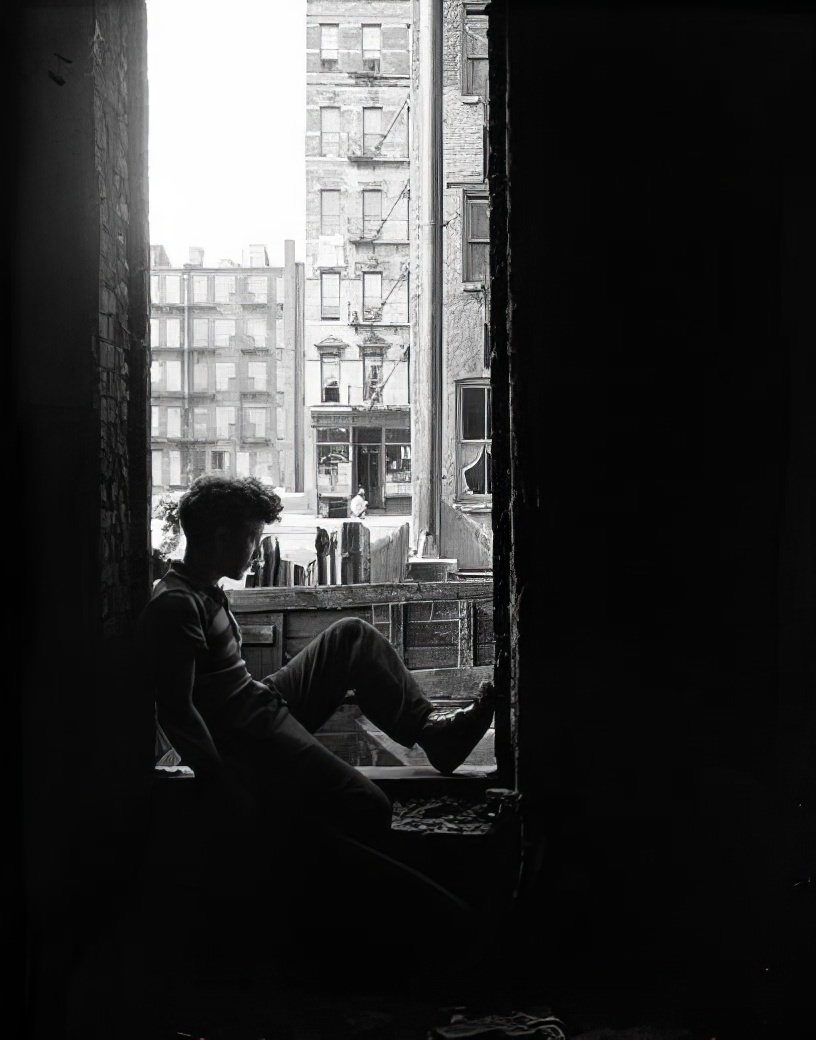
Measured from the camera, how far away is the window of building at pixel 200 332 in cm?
508

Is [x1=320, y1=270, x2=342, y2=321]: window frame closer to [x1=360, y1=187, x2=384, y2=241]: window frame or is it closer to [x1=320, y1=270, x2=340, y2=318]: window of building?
[x1=320, y1=270, x2=340, y2=318]: window of building

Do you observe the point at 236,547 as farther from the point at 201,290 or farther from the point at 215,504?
the point at 201,290

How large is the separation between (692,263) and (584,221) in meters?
0.40

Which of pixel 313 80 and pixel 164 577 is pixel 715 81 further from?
pixel 313 80

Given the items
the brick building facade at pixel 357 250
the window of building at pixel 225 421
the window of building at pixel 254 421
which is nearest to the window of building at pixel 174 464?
the window of building at pixel 225 421

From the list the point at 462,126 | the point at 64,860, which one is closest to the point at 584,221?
the point at 64,860

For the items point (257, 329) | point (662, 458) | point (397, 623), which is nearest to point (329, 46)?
point (257, 329)

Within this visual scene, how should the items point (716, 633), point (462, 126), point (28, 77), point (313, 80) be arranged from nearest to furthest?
point (28, 77)
point (716, 633)
point (462, 126)
point (313, 80)

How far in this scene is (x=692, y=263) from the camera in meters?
3.12

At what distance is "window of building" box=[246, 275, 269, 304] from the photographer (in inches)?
200

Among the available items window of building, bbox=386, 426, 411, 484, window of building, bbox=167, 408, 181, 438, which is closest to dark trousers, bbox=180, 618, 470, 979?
window of building, bbox=167, 408, 181, 438

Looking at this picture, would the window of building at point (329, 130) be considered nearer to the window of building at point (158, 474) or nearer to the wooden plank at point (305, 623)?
the window of building at point (158, 474)

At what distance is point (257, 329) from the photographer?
5.35m

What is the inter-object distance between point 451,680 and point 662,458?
84.6 inches
